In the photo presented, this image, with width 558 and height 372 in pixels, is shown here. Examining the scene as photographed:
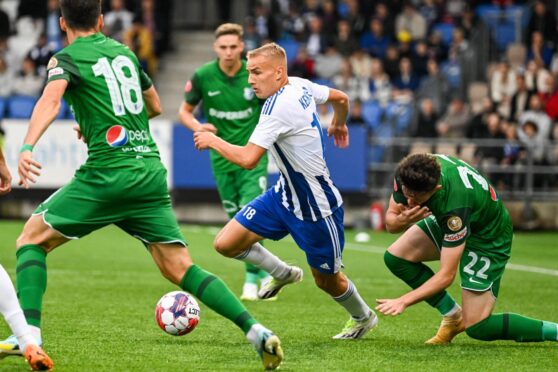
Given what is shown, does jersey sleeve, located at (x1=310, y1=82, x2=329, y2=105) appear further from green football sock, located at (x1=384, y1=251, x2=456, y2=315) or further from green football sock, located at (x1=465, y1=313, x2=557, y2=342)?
green football sock, located at (x1=465, y1=313, x2=557, y2=342)

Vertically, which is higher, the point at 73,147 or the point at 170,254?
the point at 170,254

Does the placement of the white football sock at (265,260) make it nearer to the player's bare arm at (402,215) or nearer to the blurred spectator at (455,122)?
the player's bare arm at (402,215)

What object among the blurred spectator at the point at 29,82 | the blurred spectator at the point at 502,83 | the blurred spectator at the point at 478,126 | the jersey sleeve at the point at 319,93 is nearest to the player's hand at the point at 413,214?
the jersey sleeve at the point at 319,93

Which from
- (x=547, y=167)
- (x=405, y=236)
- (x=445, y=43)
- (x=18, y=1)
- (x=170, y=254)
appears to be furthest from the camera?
(x=18, y=1)

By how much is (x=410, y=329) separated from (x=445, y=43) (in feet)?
53.0

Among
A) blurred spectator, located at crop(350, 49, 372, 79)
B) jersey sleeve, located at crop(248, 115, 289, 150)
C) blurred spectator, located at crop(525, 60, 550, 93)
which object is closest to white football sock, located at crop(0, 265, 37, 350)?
jersey sleeve, located at crop(248, 115, 289, 150)

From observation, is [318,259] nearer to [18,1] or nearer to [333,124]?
[333,124]

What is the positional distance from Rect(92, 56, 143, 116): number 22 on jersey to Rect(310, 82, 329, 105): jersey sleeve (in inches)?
66.1

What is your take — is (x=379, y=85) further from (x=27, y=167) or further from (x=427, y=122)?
(x=27, y=167)

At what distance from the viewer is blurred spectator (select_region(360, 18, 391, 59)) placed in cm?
2420

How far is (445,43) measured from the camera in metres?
24.4

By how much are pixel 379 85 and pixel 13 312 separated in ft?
54.4

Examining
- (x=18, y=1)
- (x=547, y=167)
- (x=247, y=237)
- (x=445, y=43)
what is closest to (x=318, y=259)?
(x=247, y=237)

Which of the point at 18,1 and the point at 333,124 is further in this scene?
the point at 18,1
